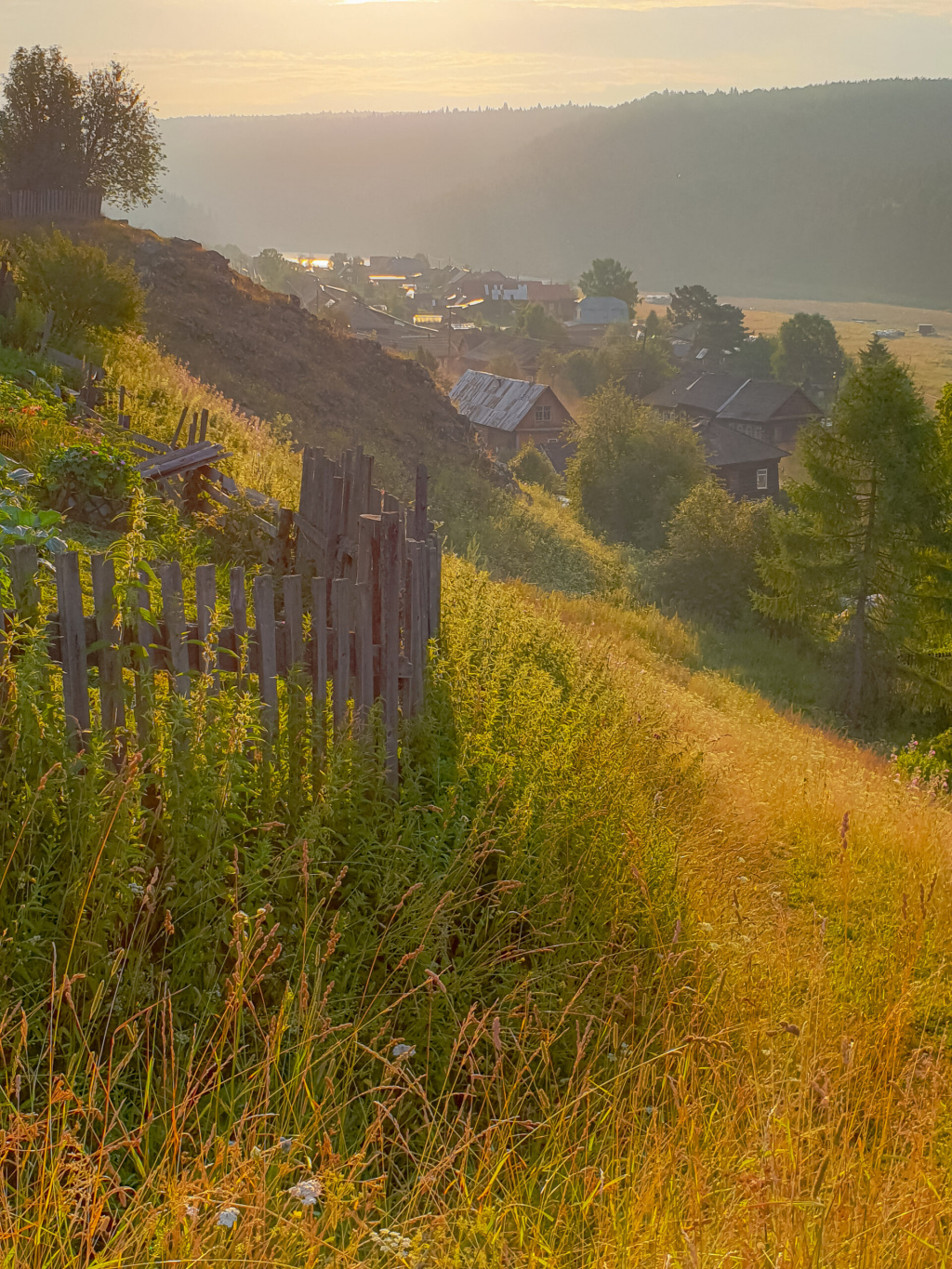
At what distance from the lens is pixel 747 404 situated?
6412 centimetres

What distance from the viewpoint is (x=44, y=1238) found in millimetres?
2242

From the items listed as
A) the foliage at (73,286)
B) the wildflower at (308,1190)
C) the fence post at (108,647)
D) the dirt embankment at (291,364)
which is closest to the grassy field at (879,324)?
the dirt embankment at (291,364)

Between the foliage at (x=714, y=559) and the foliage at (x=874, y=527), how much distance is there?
5.06 meters

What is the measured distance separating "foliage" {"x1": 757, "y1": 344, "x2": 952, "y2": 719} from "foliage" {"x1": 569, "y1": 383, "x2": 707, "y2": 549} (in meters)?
13.2

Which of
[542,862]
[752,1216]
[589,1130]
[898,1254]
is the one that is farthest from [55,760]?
[898,1254]

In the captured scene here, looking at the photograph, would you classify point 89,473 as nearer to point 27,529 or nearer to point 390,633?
point 27,529

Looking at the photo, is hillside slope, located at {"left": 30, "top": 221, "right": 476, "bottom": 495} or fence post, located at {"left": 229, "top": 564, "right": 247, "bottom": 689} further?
hillside slope, located at {"left": 30, "top": 221, "right": 476, "bottom": 495}

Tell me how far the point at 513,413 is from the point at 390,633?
48627 mm

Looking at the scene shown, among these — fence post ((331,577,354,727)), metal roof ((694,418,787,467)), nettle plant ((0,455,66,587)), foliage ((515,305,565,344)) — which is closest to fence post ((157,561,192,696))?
fence post ((331,577,354,727))

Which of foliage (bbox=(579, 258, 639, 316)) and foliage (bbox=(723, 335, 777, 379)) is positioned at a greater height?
foliage (bbox=(579, 258, 639, 316))

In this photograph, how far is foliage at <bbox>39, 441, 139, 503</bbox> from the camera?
8242mm

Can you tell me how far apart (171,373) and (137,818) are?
14.9 meters

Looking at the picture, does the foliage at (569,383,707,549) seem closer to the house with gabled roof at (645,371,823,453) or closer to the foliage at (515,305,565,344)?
the house with gabled roof at (645,371,823,453)

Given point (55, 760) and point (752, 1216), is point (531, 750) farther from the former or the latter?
point (752, 1216)
